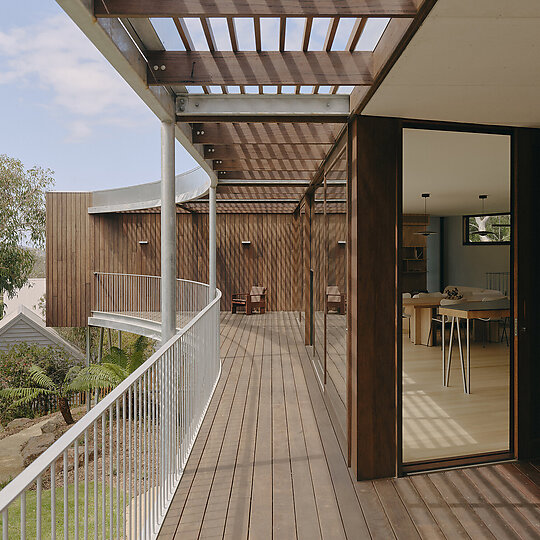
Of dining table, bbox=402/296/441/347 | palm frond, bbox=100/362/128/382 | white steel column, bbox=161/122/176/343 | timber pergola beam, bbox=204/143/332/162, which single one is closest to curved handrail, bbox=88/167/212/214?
palm frond, bbox=100/362/128/382

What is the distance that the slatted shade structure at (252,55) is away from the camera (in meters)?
2.08

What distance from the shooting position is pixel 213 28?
8.79ft

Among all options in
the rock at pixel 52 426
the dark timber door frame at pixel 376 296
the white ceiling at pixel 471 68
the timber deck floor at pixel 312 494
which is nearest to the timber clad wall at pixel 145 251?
the rock at pixel 52 426

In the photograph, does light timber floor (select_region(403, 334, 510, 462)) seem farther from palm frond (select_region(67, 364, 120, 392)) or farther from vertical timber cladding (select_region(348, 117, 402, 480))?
palm frond (select_region(67, 364, 120, 392))

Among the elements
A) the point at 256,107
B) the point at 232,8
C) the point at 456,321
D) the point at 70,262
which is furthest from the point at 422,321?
the point at 70,262

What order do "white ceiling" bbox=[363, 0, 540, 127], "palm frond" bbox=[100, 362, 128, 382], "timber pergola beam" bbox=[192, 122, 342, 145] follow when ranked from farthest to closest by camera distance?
"palm frond" bbox=[100, 362, 128, 382], "timber pergola beam" bbox=[192, 122, 342, 145], "white ceiling" bbox=[363, 0, 540, 127]

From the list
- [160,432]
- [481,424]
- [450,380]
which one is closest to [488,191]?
[450,380]

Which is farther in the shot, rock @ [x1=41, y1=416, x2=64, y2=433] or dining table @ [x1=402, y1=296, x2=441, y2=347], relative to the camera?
rock @ [x1=41, y1=416, x2=64, y2=433]

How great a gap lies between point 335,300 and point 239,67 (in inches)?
93.8

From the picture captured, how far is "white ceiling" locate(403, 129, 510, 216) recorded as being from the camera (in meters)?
4.27

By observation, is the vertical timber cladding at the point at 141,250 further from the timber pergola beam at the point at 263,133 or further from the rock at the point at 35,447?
the timber pergola beam at the point at 263,133

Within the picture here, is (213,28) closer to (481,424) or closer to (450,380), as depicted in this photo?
(481,424)

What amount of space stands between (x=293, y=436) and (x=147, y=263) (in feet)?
35.8

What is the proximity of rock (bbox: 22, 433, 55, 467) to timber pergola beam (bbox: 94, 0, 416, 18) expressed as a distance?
28.1 feet
